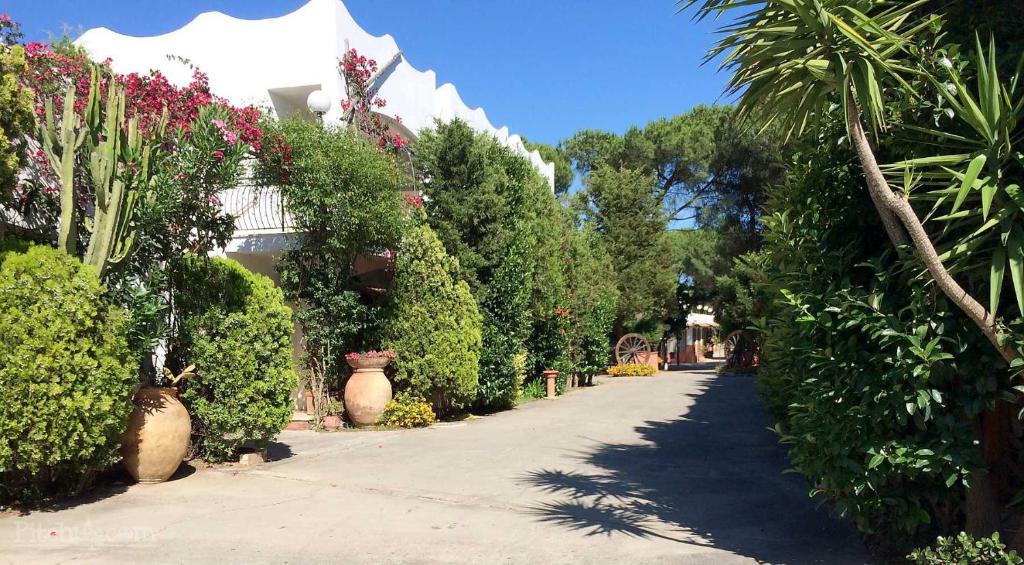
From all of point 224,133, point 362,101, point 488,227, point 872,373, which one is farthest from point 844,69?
point 362,101

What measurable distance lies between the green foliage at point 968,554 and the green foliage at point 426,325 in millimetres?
8783

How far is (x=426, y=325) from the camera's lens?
12109 millimetres

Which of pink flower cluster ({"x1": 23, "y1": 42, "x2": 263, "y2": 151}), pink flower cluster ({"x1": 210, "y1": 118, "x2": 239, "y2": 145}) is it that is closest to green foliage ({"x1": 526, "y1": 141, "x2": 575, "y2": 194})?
pink flower cluster ({"x1": 23, "y1": 42, "x2": 263, "y2": 151})

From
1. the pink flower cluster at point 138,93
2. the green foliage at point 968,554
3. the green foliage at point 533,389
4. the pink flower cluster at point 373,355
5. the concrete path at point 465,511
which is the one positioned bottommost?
the concrete path at point 465,511

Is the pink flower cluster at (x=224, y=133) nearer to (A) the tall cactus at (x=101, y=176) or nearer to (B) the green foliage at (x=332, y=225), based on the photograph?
(A) the tall cactus at (x=101, y=176)

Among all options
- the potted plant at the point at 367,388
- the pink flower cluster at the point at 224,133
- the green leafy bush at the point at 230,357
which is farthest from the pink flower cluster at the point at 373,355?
the pink flower cluster at the point at 224,133

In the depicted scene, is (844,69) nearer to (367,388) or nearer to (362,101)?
(367,388)

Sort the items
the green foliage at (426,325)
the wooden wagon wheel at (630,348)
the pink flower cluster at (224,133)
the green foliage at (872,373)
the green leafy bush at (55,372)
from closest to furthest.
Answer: the green foliage at (872,373) → the green leafy bush at (55,372) → the pink flower cluster at (224,133) → the green foliage at (426,325) → the wooden wagon wheel at (630,348)

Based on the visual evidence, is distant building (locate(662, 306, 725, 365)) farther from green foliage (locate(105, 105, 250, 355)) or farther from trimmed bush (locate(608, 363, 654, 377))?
green foliage (locate(105, 105, 250, 355))

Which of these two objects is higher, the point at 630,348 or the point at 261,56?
the point at 261,56

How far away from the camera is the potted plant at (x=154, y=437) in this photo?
6.99 meters

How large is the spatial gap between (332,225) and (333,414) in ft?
Answer: 10.7

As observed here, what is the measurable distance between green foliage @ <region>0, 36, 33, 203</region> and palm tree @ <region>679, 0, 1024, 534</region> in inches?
223

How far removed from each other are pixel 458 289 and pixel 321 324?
2469 millimetres
